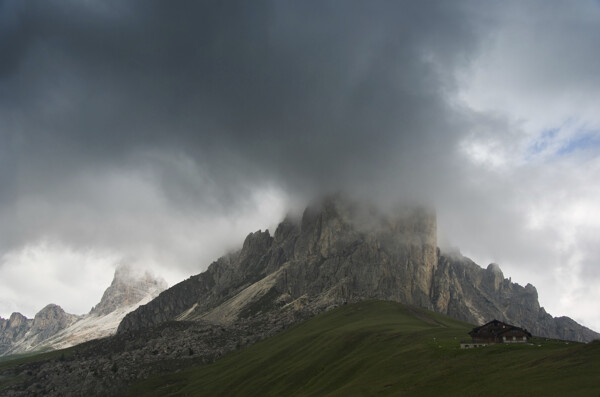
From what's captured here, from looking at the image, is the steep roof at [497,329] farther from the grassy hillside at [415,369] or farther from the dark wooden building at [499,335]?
the grassy hillside at [415,369]

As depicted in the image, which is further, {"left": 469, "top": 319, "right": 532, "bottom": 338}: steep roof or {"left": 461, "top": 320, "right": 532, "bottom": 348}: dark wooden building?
{"left": 469, "top": 319, "right": 532, "bottom": 338}: steep roof

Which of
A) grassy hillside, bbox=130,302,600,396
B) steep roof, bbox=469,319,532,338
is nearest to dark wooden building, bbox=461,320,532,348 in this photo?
steep roof, bbox=469,319,532,338

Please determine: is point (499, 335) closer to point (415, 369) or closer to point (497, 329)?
point (497, 329)

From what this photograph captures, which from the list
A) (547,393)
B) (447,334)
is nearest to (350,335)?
(447,334)

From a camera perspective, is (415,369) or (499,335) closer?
(415,369)

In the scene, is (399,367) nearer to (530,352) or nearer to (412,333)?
(530,352)

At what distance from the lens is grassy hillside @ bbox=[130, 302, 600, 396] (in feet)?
229

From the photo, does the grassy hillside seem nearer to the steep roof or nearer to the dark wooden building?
the dark wooden building

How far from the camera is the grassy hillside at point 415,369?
6988cm

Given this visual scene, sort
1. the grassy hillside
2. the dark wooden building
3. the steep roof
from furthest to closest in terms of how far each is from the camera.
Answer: the steep roof → the dark wooden building → the grassy hillside

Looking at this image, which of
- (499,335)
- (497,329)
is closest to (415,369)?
(499,335)

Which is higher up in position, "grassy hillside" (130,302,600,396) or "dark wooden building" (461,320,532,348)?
"dark wooden building" (461,320,532,348)

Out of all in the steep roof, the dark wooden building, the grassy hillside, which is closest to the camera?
the grassy hillside

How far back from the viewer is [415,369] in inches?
3954
